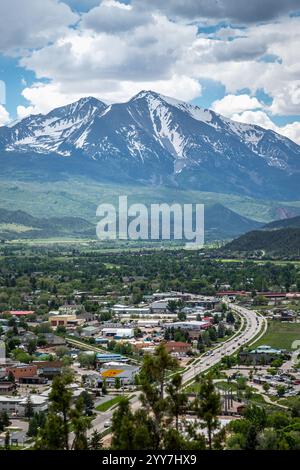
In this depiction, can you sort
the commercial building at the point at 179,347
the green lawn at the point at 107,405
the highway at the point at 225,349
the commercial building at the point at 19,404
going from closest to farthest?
the highway at the point at 225,349, the commercial building at the point at 19,404, the green lawn at the point at 107,405, the commercial building at the point at 179,347

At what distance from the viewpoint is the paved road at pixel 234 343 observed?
46.4 metres

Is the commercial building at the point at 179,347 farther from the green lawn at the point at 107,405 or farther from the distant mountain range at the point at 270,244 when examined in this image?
the distant mountain range at the point at 270,244

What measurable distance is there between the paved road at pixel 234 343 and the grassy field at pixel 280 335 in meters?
0.81

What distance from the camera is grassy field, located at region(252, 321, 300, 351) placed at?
55775mm

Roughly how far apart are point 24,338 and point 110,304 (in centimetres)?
2100

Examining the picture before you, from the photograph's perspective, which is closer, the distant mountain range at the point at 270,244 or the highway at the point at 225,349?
the highway at the point at 225,349

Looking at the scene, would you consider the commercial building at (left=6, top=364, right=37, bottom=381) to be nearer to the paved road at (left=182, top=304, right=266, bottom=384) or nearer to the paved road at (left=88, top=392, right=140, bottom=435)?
the paved road at (left=182, top=304, right=266, bottom=384)

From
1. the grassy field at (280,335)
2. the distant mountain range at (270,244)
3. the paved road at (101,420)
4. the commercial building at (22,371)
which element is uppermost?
the distant mountain range at (270,244)

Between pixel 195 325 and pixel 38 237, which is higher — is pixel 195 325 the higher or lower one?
the lower one

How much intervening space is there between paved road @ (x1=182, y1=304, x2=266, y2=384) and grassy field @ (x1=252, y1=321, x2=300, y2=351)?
81 centimetres

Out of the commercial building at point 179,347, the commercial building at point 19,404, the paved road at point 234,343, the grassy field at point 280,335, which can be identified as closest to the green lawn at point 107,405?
the commercial building at point 19,404

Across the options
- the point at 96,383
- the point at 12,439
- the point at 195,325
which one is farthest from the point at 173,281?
the point at 12,439
